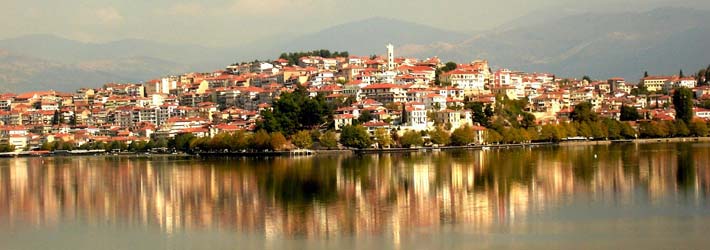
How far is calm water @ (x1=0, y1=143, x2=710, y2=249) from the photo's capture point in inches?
664

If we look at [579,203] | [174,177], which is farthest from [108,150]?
[579,203]

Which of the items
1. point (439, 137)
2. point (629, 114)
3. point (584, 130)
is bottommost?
point (439, 137)

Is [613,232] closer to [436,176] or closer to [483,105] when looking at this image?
[436,176]

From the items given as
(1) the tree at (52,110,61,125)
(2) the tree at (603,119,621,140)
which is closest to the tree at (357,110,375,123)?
(2) the tree at (603,119,621,140)

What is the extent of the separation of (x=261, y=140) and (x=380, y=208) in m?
30.4

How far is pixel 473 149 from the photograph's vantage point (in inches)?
1980

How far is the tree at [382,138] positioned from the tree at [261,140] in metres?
5.54

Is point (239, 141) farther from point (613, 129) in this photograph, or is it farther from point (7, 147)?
point (7, 147)

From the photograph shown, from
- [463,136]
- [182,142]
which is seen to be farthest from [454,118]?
[182,142]

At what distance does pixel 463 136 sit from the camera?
51.5 m

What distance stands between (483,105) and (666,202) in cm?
3592

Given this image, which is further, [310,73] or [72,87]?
[72,87]

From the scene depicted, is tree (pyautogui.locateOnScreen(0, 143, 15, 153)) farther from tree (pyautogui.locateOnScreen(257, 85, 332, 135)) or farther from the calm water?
the calm water

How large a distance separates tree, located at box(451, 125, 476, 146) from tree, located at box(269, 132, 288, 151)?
28.9 ft
